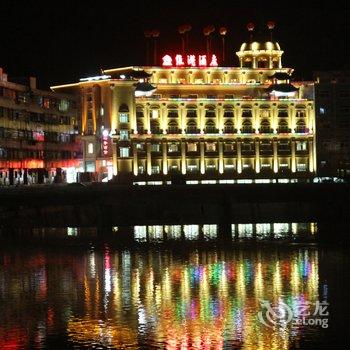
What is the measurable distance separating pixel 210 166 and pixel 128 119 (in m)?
17.0

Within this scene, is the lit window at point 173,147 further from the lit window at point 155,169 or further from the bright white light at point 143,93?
the bright white light at point 143,93

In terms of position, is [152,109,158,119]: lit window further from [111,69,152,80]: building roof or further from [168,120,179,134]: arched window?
[111,69,152,80]: building roof

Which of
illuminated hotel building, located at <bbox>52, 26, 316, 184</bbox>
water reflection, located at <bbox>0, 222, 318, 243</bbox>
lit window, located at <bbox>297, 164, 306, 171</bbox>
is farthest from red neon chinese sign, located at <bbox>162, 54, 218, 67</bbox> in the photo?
water reflection, located at <bbox>0, 222, 318, 243</bbox>

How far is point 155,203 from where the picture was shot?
108m

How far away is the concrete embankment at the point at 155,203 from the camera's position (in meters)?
94.4

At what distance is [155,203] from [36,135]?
41751mm

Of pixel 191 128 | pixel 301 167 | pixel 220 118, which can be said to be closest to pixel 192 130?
pixel 191 128

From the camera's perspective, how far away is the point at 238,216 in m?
112

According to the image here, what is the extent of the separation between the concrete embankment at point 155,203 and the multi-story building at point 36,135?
97.5 feet

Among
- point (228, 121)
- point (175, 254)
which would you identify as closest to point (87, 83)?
point (228, 121)

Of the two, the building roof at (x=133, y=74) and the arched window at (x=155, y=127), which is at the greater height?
the building roof at (x=133, y=74)

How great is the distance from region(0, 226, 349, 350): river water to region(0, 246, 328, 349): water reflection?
62 mm

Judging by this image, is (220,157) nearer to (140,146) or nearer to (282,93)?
(140,146)

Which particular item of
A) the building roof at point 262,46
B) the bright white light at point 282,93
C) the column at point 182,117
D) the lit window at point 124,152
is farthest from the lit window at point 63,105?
the bright white light at point 282,93
